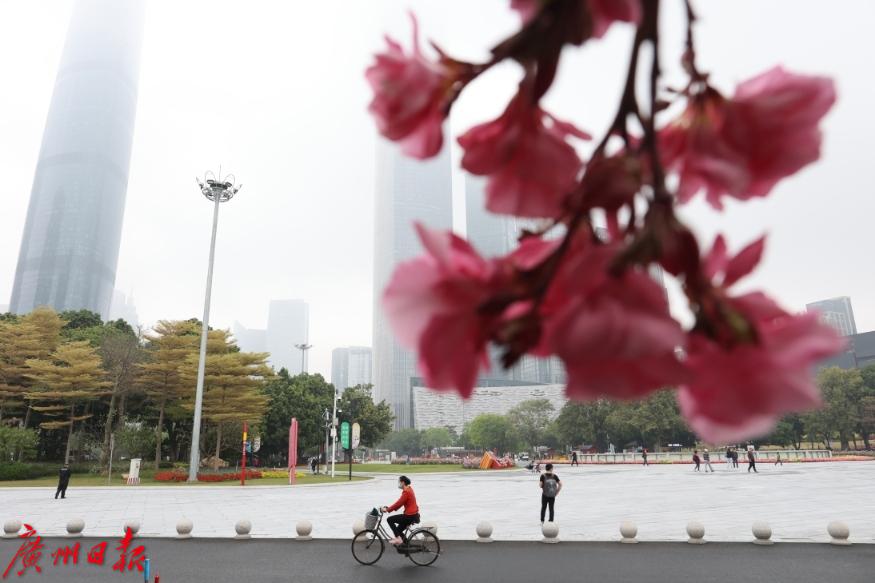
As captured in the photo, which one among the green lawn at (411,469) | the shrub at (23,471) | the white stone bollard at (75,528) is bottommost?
the green lawn at (411,469)

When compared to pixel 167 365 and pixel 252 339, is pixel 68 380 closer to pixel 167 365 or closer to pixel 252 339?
pixel 167 365

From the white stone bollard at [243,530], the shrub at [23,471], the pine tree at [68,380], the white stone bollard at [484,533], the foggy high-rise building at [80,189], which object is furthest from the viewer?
the foggy high-rise building at [80,189]

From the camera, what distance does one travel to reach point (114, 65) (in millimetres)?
126125

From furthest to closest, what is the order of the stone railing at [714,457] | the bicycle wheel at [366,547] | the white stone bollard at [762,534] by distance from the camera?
1. the stone railing at [714,457]
2. the white stone bollard at [762,534]
3. the bicycle wheel at [366,547]

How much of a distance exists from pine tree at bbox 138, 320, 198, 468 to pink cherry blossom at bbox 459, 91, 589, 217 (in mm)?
35408

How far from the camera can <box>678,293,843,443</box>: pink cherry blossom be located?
381 mm

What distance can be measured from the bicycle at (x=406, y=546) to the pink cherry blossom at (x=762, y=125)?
953 centimetres

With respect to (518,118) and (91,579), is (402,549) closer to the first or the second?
(91,579)

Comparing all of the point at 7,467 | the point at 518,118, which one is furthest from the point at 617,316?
the point at 7,467

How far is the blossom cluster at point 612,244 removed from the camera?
0.38 meters

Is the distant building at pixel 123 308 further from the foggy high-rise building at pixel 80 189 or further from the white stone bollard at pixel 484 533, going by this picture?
the white stone bollard at pixel 484 533

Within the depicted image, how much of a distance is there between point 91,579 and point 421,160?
10.0 meters

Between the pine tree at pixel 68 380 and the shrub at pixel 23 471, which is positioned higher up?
the pine tree at pixel 68 380

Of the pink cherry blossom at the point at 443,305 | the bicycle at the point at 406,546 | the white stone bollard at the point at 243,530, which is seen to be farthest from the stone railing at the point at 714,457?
the pink cherry blossom at the point at 443,305
